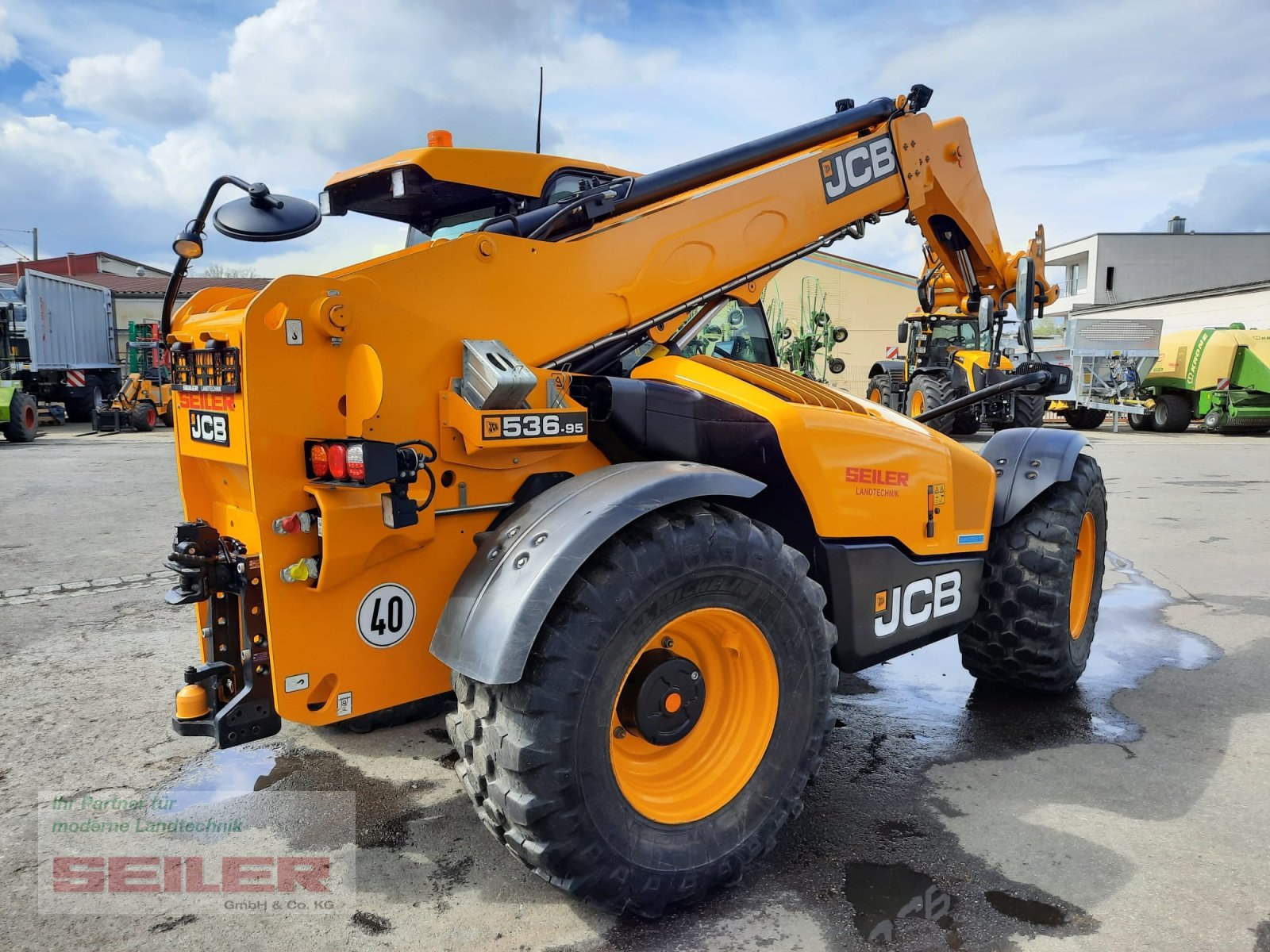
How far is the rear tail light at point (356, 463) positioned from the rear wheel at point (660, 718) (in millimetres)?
605

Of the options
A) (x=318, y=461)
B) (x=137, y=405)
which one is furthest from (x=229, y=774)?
(x=137, y=405)

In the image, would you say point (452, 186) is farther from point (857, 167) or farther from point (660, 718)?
point (660, 718)

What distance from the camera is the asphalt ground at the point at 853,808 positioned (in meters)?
2.42

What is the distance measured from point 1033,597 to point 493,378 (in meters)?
2.69

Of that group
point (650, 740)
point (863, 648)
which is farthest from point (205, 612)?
point (863, 648)

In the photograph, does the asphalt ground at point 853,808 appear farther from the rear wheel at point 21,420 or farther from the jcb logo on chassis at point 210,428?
the rear wheel at point 21,420

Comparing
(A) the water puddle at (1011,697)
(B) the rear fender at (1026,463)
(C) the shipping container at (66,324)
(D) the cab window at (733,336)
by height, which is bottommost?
(A) the water puddle at (1011,697)

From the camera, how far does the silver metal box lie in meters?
2.50

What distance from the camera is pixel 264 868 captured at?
273cm

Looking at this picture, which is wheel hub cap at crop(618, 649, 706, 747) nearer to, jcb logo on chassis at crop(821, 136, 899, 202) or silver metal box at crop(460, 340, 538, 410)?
silver metal box at crop(460, 340, 538, 410)

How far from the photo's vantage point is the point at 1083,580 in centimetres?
448

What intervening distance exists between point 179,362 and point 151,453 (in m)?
14.5

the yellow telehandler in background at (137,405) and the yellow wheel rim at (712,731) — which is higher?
the yellow telehandler in background at (137,405)

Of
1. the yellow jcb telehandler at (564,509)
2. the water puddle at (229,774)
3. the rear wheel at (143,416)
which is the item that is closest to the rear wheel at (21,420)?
the rear wheel at (143,416)
